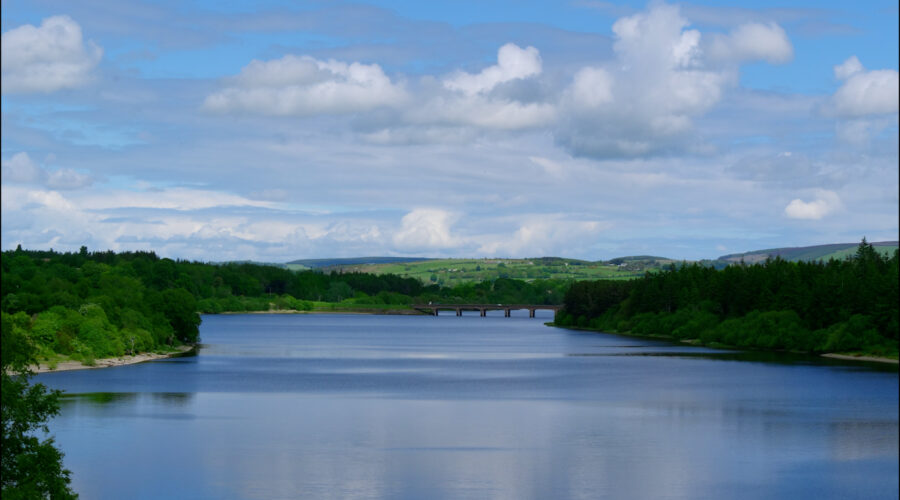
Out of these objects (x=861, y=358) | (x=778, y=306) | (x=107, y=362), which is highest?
(x=778, y=306)

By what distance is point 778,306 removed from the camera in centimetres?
13150

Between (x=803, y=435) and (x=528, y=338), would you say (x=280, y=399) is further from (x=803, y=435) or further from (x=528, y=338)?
(x=528, y=338)

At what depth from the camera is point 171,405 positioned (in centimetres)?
6662

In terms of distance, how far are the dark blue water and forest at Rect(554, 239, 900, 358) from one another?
11377 millimetres

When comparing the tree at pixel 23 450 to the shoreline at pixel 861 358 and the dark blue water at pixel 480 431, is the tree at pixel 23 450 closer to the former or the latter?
the dark blue water at pixel 480 431

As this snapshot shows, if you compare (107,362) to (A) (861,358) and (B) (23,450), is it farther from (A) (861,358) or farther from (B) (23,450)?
(A) (861,358)

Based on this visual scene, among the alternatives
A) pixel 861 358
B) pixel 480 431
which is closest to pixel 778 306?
pixel 861 358

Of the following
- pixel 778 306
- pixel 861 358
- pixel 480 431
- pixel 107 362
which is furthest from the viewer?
pixel 778 306

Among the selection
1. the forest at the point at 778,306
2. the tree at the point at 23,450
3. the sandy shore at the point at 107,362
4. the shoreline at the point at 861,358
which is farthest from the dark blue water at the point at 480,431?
the forest at the point at 778,306

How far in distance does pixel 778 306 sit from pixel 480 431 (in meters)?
85.3

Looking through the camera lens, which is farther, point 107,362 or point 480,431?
point 107,362

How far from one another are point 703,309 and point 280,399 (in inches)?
3875

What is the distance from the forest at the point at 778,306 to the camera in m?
111

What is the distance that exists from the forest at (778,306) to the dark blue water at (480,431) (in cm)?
1138
